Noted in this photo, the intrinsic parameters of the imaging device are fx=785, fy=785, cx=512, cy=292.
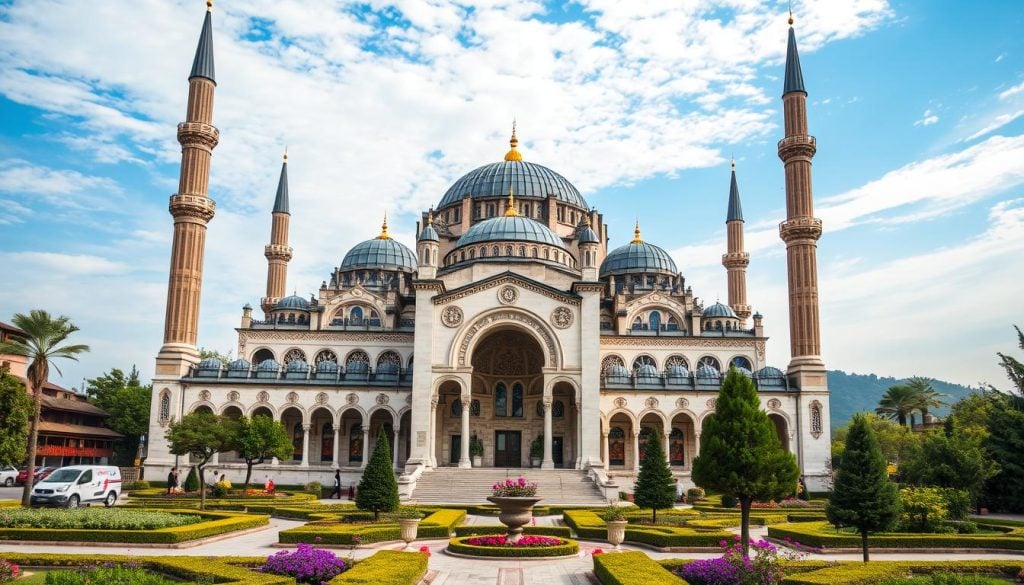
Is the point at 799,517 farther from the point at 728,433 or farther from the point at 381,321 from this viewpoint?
the point at 381,321

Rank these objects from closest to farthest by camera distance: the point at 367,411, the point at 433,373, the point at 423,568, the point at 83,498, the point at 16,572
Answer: the point at 16,572 < the point at 423,568 < the point at 83,498 < the point at 433,373 < the point at 367,411

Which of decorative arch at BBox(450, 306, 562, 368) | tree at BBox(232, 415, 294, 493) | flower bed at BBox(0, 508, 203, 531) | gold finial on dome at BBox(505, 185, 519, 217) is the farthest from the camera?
gold finial on dome at BBox(505, 185, 519, 217)

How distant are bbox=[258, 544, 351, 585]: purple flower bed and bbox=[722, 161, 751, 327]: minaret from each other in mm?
45063

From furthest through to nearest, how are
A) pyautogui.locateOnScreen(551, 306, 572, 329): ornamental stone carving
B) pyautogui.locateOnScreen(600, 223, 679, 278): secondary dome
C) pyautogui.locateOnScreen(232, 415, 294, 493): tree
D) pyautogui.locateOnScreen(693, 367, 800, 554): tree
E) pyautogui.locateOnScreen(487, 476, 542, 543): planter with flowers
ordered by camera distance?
1. pyautogui.locateOnScreen(600, 223, 679, 278): secondary dome
2. pyautogui.locateOnScreen(551, 306, 572, 329): ornamental stone carving
3. pyautogui.locateOnScreen(232, 415, 294, 493): tree
4. pyautogui.locateOnScreen(487, 476, 542, 543): planter with flowers
5. pyautogui.locateOnScreen(693, 367, 800, 554): tree

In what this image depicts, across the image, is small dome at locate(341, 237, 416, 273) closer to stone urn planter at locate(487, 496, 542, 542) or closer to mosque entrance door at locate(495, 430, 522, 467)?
mosque entrance door at locate(495, 430, 522, 467)

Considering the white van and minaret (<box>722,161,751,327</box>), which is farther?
minaret (<box>722,161,751,327</box>)

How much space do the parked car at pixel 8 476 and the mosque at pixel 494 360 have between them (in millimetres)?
7365

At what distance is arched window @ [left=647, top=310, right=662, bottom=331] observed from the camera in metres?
47.4

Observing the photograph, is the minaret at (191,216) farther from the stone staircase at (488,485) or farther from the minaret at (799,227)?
the minaret at (799,227)

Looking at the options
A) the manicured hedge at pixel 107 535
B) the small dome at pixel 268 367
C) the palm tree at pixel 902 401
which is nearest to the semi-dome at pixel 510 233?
the small dome at pixel 268 367

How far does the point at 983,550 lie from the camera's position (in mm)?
18938

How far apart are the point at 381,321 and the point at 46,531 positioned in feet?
99.5

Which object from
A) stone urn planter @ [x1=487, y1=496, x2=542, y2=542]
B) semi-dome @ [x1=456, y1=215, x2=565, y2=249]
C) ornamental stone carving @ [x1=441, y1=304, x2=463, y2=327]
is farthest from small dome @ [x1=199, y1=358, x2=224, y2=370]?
stone urn planter @ [x1=487, y1=496, x2=542, y2=542]

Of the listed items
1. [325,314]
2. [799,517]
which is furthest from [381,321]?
[799,517]
